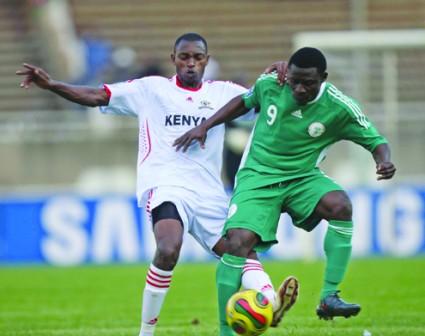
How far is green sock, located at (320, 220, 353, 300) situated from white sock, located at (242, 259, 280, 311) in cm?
47

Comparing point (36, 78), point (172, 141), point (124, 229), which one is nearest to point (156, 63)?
point (124, 229)

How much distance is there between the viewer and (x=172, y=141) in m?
8.34

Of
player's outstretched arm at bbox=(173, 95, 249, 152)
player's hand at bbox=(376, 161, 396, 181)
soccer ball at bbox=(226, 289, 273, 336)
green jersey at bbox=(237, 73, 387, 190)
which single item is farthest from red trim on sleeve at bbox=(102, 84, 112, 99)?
player's hand at bbox=(376, 161, 396, 181)

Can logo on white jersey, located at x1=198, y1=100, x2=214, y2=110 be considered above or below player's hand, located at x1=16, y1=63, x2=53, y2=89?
below

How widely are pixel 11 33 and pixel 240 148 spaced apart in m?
8.42

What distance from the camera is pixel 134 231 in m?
17.9

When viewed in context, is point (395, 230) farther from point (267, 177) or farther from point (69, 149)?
point (267, 177)

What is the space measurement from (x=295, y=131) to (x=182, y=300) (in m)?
→ 4.97

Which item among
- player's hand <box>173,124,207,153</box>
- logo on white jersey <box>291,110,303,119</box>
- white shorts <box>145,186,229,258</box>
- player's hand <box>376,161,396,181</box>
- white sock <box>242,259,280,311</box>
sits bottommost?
white sock <box>242,259,280,311</box>

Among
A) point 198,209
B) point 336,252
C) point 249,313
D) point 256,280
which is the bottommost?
point 249,313

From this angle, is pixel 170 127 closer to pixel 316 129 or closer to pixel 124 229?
pixel 316 129

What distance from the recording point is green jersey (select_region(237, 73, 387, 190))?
7.89 metres

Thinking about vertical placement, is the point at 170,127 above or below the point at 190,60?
below

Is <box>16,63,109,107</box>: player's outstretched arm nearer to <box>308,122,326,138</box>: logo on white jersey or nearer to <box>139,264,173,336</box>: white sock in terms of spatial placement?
<box>139,264,173,336</box>: white sock
